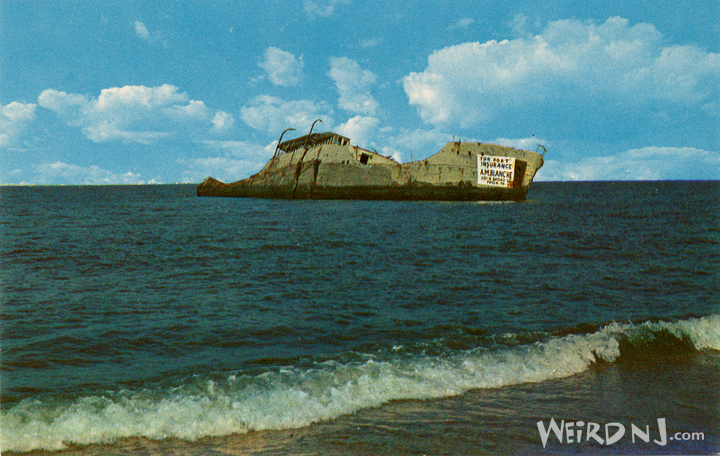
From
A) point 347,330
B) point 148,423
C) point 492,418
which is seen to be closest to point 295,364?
point 347,330

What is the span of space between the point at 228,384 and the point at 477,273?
27.8 ft

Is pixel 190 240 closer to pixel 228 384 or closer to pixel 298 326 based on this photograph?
pixel 298 326

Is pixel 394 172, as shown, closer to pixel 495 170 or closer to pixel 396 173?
pixel 396 173

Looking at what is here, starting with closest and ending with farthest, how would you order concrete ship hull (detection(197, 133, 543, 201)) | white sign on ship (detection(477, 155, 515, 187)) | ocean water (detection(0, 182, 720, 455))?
1. ocean water (detection(0, 182, 720, 455))
2. white sign on ship (detection(477, 155, 515, 187))
3. concrete ship hull (detection(197, 133, 543, 201))

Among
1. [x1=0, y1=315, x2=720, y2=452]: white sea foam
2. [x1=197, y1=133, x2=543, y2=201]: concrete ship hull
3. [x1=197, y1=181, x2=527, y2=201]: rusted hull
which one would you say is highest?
[x1=197, y1=133, x2=543, y2=201]: concrete ship hull

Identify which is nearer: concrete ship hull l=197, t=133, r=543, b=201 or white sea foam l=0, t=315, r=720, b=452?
white sea foam l=0, t=315, r=720, b=452

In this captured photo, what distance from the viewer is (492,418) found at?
477cm

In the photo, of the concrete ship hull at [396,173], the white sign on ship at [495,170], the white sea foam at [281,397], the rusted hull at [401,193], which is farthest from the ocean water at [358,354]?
the rusted hull at [401,193]

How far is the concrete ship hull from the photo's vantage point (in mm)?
38969

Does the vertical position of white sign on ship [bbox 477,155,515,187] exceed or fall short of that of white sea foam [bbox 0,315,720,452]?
it exceeds it

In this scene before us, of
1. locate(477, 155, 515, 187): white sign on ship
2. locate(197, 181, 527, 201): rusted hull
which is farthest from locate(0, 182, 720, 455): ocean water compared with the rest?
locate(197, 181, 527, 201): rusted hull

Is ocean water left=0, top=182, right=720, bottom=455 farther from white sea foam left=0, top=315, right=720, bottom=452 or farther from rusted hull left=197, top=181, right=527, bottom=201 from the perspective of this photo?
rusted hull left=197, top=181, right=527, bottom=201

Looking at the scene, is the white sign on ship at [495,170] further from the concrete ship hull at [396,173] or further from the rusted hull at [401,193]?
the rusted hull at [401,193]

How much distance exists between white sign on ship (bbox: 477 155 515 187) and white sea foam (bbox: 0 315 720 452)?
109 feet
